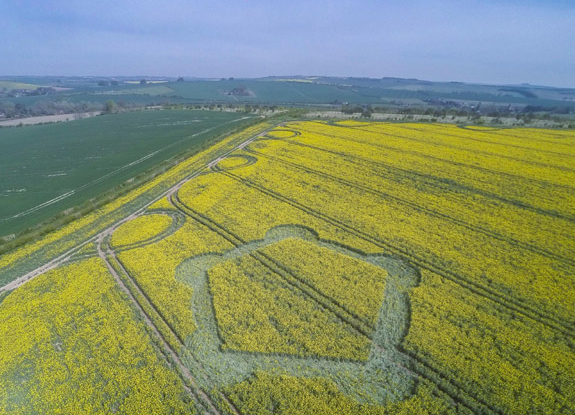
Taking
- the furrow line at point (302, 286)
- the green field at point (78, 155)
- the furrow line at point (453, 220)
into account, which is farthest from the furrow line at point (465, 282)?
the green field at point (78, 155)

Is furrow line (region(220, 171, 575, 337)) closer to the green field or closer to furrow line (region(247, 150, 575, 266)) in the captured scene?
furrow line (region(247, 150, 575, 266))

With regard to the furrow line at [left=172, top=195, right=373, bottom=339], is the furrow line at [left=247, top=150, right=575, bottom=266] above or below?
above

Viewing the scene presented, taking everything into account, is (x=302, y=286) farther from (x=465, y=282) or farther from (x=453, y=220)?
(x=453, y=220)

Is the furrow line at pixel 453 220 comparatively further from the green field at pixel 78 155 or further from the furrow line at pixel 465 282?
the green field at pixel 78 155

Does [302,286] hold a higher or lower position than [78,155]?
higher

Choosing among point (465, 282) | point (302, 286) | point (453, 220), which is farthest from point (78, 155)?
point (465, 282)

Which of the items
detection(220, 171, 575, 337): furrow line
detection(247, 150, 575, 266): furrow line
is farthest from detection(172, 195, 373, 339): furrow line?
detection(247, 150, 575, 266): furrow line

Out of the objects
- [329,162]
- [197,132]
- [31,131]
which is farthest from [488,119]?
[31,131]

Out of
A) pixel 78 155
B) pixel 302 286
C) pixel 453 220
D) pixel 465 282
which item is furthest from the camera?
pixel 78 155

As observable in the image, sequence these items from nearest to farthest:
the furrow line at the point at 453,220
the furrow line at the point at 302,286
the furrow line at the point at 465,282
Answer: the furrow line at the point at 465,282, the furrow line at the point at 302,286, the furrow line at the point at 453,220
